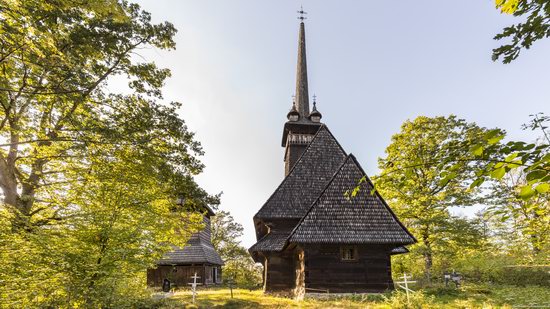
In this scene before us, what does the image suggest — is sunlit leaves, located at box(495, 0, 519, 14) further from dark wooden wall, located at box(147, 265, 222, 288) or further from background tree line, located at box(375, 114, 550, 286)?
dark wooden wall, located at box(147, 265, 222, 288)

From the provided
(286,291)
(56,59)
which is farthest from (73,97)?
(286,291)

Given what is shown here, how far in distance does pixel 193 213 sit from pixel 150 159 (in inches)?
114

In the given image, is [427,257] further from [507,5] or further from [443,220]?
[507,5]

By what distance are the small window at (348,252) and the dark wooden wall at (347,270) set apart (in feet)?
0.63

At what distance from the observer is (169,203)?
10078mm

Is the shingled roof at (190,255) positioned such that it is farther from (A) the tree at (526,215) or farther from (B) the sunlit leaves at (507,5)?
(B) the sunlit leaves at (507,5)

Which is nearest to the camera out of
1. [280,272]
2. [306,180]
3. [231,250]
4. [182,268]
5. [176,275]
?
[280,272]

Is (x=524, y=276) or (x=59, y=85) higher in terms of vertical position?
(x=59, y=85)

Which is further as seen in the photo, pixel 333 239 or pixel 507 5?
pixel 333 239

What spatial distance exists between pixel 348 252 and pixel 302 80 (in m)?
21.2

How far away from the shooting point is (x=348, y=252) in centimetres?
1382

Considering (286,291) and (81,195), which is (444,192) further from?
(81,195)

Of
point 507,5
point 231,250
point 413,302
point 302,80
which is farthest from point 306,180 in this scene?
point 231,250

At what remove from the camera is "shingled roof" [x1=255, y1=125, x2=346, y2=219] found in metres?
17.1
